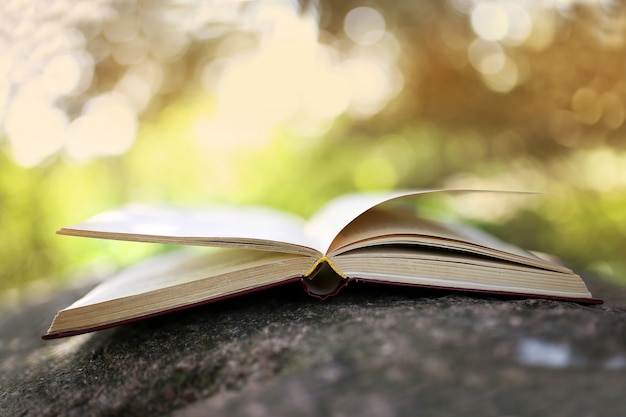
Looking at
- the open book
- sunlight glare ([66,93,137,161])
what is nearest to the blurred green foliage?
sunlight glare ([66,93,137,161])

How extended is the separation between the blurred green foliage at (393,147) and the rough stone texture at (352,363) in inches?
58.7

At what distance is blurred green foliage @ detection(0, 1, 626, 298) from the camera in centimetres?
217

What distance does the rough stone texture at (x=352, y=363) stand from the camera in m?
0.54

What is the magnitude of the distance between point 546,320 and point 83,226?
690 mm

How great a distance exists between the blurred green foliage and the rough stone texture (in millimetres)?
1492

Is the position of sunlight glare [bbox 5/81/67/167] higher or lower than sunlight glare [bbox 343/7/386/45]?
lower

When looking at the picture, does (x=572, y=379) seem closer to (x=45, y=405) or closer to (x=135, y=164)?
(x=45, y=405)

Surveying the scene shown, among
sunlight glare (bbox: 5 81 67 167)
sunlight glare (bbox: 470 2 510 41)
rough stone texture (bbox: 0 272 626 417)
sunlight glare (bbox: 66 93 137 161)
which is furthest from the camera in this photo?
sunlight glare (bbox: 66 93 137 161)

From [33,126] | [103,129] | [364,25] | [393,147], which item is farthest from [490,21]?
[33,126]

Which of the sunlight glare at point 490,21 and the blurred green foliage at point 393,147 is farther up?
the sunlight glare at point 490,21

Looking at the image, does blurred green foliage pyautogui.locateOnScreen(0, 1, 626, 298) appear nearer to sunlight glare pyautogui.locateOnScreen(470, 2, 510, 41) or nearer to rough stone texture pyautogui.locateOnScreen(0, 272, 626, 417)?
sunlight glare pyautogui.locateOnScreen(470, 2, 510, 41)

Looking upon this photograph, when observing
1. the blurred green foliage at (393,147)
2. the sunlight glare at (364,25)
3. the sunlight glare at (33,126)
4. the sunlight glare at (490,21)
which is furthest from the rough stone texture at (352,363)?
the sunlight glare at (364,25)

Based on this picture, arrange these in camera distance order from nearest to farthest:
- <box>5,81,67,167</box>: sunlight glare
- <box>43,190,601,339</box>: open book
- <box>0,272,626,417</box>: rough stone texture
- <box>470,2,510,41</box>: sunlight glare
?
<box>0,272,626,417</box>: rough stone texture → <box>43,190,601,339</box>: open book → <box>5,81,67,167</box>: sunlight glare → <box>470,2,510,41</box>: sunlight glare

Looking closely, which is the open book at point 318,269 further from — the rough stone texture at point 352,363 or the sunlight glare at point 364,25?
the sunlight glare at point 364,25
